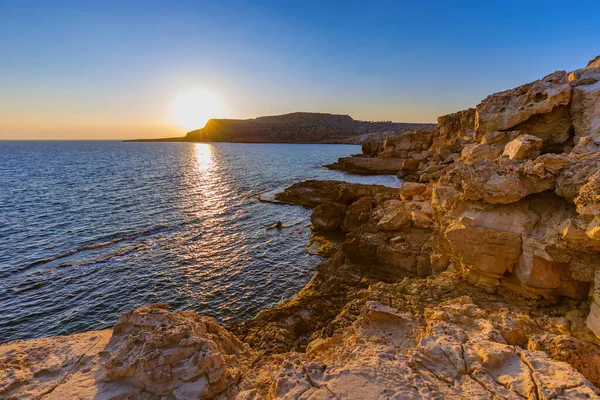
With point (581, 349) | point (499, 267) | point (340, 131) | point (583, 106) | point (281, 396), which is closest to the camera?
point (281, 396)

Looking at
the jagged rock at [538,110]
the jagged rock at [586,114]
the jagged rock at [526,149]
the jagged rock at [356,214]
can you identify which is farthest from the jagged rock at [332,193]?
the jagged rock at [526,149]

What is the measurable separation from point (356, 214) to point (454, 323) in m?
15.0

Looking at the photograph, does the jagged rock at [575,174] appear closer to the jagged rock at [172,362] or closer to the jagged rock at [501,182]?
the jagged rock at [501,182]

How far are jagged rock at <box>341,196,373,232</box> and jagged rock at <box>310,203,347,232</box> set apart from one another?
66 cm

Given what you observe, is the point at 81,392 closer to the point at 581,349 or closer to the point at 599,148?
the point at 581,349

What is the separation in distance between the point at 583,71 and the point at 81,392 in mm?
22514

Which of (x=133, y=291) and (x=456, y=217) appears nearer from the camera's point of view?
(x=456, y=217)

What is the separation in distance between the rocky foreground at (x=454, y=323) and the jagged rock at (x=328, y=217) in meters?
9.18

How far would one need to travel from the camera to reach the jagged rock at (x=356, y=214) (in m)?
22.3

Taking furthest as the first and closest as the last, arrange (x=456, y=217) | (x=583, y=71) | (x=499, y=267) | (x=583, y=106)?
(x=583, y=71), (x=583, y=106), (x=456, y=217), (x=499, y=267)

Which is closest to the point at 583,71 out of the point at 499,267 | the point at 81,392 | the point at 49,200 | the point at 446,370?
the point at 499,267

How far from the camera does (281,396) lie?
5.91m

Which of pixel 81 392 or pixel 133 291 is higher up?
pixel 81 392

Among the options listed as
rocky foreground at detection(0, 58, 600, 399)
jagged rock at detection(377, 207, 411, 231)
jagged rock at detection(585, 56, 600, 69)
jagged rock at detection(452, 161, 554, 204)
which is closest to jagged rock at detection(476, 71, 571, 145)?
rocky foreground at detection(0, 58, 600, 399)
